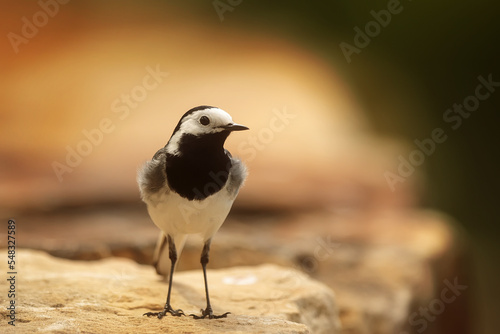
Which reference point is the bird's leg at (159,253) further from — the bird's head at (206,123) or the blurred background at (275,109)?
the blurred background at (275,109)

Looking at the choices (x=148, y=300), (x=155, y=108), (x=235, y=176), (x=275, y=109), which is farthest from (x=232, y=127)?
(x=155, y=108)

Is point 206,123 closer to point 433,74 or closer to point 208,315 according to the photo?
point 208,315

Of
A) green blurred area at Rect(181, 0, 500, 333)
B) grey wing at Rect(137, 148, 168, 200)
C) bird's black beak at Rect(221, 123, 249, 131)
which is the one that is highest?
green blurred area at Rect(181, 0, 500, 333)

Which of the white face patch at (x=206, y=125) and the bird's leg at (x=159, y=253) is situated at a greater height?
the white face patch at (x=206, y=125)

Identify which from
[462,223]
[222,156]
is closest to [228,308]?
[222,156]

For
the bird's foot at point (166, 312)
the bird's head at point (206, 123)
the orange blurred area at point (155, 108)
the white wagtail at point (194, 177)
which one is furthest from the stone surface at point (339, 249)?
the bird's head at point (206, 123)

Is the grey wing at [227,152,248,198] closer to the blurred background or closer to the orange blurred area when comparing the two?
the blurred background

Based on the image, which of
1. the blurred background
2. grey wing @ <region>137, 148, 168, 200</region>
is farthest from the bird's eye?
the blurred background
